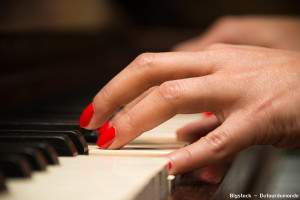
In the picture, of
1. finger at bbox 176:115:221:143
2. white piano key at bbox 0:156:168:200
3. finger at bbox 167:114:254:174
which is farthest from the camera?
finger at bbox 176:115:221:143

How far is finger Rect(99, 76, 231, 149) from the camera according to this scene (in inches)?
30.2

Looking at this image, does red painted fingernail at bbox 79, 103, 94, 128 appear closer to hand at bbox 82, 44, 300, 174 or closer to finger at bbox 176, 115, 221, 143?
hand at bbox 82, 44, 300, 174

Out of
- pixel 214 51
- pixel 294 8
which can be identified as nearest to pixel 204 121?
pixel 214 51

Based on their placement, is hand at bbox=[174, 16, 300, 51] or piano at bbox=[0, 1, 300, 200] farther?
hand at bbox=[174, 16, 300, 51]

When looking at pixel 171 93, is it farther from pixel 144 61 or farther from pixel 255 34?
pixel 255 34

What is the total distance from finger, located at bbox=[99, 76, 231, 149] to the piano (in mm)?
41

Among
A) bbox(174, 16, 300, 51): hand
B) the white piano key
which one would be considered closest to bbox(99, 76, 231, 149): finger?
the white piano key

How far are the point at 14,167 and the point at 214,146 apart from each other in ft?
1.12

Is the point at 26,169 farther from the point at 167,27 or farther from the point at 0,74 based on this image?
the point at 167,27

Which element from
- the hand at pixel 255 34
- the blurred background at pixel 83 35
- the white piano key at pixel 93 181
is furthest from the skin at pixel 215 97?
the hand at pixel 255 34

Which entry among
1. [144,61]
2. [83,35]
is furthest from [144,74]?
[83,35]

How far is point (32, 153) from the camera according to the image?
602mm

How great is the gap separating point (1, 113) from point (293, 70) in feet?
2.30

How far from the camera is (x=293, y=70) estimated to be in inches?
33.2
